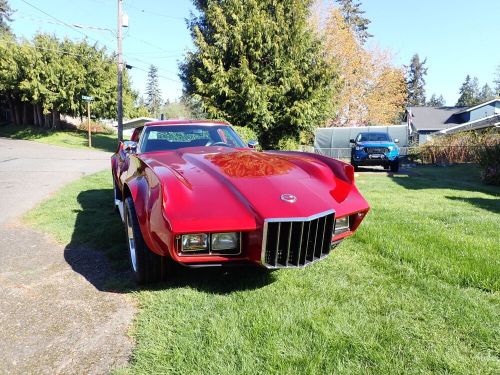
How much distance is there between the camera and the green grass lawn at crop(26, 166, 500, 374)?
202cm

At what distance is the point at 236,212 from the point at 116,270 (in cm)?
169

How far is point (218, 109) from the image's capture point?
17656 mm

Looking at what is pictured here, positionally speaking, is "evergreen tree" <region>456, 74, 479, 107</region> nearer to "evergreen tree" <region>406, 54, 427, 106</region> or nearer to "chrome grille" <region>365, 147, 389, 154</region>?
"evergreen tree" <region>406, 54, 427, 106</region>

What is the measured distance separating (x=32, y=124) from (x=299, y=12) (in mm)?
29863

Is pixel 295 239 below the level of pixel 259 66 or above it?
below

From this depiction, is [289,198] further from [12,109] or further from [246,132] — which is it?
[12,109]

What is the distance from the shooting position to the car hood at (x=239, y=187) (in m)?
2.52

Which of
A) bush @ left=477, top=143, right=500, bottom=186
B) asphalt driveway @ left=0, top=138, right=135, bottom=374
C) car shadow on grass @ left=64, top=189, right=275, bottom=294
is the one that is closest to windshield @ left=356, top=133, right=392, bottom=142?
bush @ left=477, top=143, right=500, bottom=186

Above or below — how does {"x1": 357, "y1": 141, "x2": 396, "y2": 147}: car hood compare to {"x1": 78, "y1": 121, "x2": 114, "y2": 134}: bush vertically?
above

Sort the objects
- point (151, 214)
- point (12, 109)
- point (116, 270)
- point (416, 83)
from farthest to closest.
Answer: point (416, 83), point (12, 109), point (116, 270), point (151, 214)

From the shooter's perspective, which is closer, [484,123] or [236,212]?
[236,212]

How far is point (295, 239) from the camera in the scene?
2.56 metres

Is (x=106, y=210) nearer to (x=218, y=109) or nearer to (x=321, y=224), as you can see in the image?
(x=321, y=224)

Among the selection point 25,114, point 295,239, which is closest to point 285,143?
point 295,239
